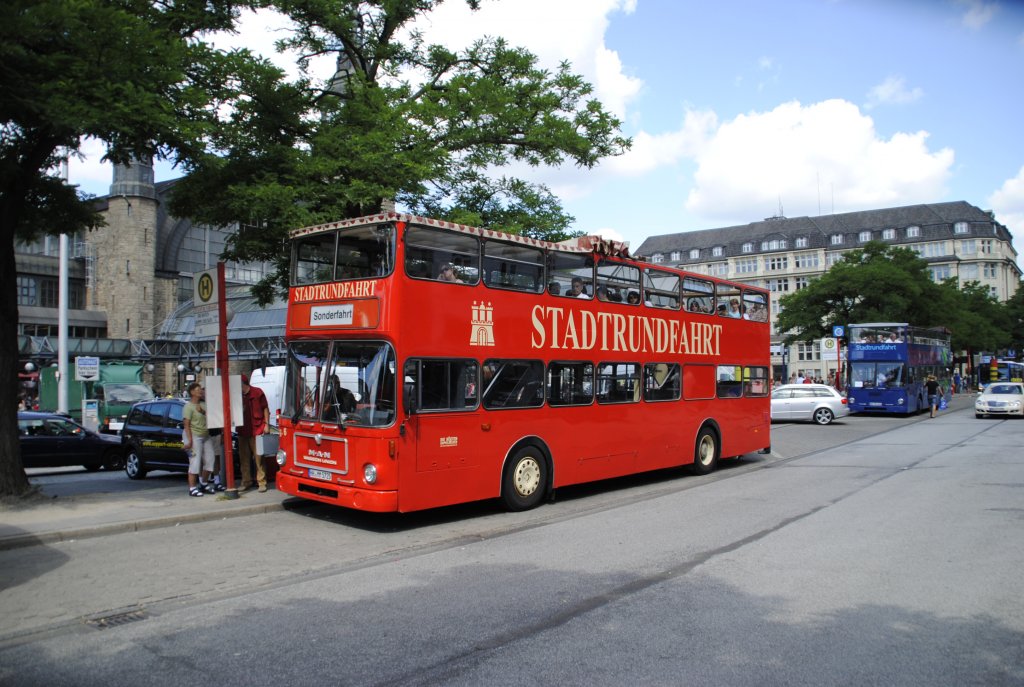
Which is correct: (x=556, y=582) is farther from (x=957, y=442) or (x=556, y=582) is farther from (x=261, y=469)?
(x=957, y=442)

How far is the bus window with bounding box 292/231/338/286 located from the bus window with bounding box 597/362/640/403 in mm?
4684

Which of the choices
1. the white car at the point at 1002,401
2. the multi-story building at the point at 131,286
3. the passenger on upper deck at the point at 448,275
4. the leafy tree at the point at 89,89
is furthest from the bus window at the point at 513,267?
the multi-story building at the point at 131,286

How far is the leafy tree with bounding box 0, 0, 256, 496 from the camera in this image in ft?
28.2

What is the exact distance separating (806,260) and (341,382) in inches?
4178

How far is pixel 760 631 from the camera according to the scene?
5.54 m

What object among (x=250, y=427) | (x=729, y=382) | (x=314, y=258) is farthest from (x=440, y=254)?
(x=729, y=382)

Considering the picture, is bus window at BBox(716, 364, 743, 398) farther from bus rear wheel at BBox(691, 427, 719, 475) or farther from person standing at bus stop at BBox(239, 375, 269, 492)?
person standing at bus stop at BBox(239, 375, 269, 492)

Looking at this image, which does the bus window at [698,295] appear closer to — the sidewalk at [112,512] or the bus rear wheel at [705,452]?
the bus rear wheel at [705,452]

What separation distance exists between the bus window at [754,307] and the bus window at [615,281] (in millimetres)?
4363

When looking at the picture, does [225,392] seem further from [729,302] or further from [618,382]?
[729,302]

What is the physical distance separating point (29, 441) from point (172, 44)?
12170mm

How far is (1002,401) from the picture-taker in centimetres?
3209

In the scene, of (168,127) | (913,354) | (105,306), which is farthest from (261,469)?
(105,306)

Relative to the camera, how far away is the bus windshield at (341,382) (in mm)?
9297
